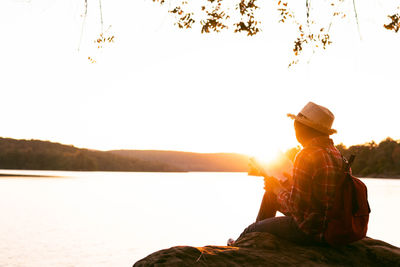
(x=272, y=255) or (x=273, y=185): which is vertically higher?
(x=273, y=185)

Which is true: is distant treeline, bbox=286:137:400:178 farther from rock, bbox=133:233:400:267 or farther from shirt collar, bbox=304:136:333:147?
shirt collar, bbox=304:136:333:147

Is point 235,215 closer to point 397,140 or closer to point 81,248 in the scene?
point 81,248

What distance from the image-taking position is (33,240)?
17750mm

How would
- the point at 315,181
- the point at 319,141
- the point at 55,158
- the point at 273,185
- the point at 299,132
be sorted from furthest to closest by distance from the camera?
the point at 55,158, the point at 273,185, the point at 299,132, the point at 319,141, the point at 315,181

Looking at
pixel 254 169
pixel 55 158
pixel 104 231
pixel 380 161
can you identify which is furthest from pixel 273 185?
pixel 55 158

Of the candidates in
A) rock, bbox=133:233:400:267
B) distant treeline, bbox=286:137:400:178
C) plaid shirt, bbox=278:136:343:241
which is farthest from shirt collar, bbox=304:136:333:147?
distant treeline, bbox=286:137:400:178

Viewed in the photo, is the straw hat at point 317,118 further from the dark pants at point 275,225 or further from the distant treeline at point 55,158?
the distant treeline at point 55,158

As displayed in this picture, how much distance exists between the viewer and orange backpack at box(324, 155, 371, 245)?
366 centimetres

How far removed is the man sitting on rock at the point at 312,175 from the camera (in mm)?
3635

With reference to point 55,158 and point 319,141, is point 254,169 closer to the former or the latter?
point 319,141

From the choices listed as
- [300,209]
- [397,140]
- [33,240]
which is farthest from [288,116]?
[397,140]

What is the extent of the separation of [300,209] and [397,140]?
382 feet

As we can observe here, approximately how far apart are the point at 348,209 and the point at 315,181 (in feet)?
Result: 1.40

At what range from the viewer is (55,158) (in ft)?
372
